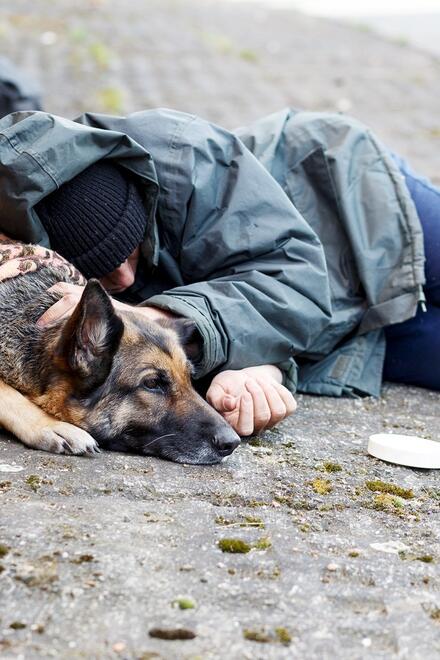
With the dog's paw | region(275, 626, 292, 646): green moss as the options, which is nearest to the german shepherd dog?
the dog's paw

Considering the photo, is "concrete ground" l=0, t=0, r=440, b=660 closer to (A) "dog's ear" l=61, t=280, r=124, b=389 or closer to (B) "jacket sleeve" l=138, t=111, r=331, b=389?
(A) "dog's ear" l=61, t=280, r=124, b=389

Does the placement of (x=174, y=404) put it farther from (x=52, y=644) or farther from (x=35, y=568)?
(x=52, y=644)

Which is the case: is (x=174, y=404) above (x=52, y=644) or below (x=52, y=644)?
below

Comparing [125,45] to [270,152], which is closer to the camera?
[270,152]

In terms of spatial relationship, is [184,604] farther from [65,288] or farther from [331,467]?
[65,288]

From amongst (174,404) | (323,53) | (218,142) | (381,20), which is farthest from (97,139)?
(381,20)

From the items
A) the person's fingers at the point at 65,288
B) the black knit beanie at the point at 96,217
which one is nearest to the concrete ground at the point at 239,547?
the person's fingers at the point at 65,288

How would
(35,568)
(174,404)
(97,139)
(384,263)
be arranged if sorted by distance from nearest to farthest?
(35,568) < (174,404) < (97,139) < (384,263)

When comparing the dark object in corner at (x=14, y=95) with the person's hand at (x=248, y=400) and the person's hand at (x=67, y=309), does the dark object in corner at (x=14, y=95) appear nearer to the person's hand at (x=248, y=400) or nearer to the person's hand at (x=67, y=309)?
the person's hand at (x=67, y=309)

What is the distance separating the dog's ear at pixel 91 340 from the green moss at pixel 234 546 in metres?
1.17

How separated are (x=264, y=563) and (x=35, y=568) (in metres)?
0.72

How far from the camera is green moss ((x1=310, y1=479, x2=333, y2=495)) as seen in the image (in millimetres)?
3807

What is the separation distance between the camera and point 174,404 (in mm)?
4102

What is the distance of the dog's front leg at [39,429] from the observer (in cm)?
390
